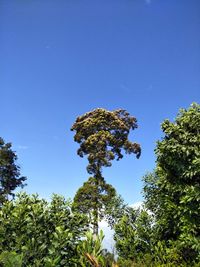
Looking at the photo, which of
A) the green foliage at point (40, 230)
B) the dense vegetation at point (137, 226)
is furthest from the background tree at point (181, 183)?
the green foliage at point (40, 230)

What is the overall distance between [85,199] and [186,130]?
64.4 ft

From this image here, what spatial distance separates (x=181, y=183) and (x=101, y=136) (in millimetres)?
20352

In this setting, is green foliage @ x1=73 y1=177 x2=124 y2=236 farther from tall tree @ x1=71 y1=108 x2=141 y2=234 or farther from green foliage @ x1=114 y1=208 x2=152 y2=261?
green foliage @ x1=114 y1=208 x2=152 y2=261

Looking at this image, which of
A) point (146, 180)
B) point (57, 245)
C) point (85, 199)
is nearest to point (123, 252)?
point (57, 245)

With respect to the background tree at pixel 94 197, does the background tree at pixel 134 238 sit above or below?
below

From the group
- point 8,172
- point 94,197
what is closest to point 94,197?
point 94,197

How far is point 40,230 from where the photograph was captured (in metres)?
14.3

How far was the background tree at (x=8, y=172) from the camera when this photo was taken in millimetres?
42938

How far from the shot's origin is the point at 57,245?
43.7 ft

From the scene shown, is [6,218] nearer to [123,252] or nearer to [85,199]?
[123,252]

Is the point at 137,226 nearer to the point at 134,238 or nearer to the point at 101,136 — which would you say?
the point at 134,238

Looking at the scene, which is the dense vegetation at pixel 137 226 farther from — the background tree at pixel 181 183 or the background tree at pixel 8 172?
the background tree at pixel 8 172

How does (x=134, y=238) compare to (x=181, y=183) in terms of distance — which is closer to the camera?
(x=181, y=183)

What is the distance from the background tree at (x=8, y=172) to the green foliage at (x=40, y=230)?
28297 millimetres
